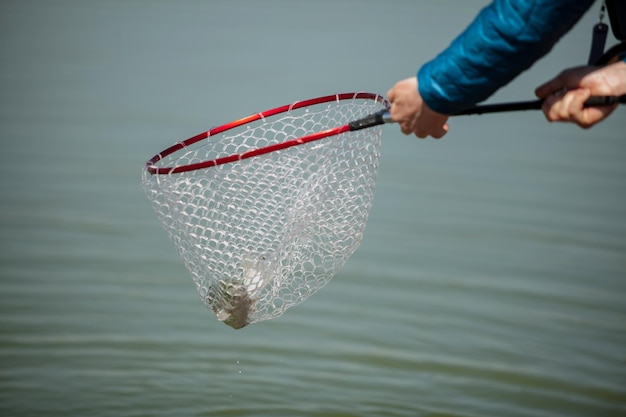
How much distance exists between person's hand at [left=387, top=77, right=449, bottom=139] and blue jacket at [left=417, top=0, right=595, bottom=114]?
0.06 meters

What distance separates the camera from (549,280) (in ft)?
20.4

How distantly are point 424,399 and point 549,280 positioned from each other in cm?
181

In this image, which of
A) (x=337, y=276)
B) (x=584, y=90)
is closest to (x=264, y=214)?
(x=584, y=90)

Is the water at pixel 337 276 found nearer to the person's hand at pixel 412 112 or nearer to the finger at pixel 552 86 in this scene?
the person's hand at pixel 412 112

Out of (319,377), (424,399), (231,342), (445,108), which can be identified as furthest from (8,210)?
(445,108)

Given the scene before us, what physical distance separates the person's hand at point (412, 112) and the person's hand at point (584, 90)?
350mm

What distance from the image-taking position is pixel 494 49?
2684 mm

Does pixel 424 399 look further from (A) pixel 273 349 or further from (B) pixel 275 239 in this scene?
(B) pixel 275 239

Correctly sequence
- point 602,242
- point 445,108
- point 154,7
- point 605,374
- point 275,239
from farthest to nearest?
point 154,7 < point 602,242 < point 605,374 < point 275,239 < point 445,108

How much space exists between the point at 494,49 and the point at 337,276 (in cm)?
350

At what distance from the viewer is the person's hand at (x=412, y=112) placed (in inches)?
116

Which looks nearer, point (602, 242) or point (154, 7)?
point (602, 242)

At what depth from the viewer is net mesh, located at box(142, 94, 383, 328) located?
3.52 meters

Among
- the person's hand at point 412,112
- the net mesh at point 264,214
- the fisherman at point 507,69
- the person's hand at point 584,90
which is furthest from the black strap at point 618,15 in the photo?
the net mesh at point 264,214
